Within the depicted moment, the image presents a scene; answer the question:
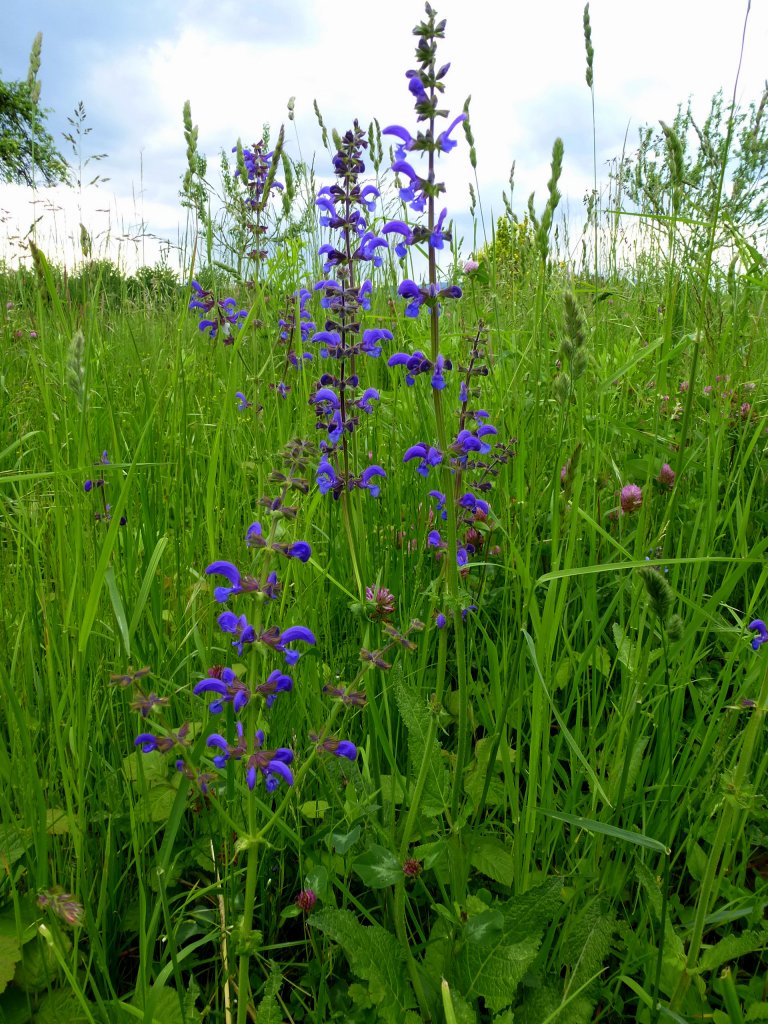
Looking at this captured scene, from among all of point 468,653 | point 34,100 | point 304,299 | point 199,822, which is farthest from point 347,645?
point 34,100

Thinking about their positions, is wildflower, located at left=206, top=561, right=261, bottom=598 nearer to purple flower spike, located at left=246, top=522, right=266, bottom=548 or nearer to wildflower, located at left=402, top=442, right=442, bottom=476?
purple flower spike, located at left=246, top=522, right=266, bottom=548

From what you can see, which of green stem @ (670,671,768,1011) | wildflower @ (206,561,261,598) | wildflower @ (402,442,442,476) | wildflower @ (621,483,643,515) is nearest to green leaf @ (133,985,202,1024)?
wildflower @ (206,561,261,598)

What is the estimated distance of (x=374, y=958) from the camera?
122 centimetres

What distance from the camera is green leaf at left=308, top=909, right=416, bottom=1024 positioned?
119cm

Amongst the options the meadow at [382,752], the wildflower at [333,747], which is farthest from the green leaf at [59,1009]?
the wildflower at [333,747]

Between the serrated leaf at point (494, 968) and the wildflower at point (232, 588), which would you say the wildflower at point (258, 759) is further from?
the serrated leaf at point (494, 968)

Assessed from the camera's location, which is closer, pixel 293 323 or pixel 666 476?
pixel 666 476

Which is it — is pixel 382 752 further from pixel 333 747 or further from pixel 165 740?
pixel 165 740

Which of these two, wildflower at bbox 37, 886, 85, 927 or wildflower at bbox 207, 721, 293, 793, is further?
wildflower at bbox 207, 721, 293, 793

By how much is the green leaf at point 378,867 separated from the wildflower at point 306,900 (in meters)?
0.20

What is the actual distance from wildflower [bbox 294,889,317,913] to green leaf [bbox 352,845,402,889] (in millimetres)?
197

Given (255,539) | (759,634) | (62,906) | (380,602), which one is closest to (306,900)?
(62,906)

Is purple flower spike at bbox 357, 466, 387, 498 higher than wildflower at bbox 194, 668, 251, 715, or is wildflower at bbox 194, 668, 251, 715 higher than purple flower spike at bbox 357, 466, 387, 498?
purple flower spike at bbox 357, 466, 387, 498

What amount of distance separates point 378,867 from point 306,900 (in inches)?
9.0
